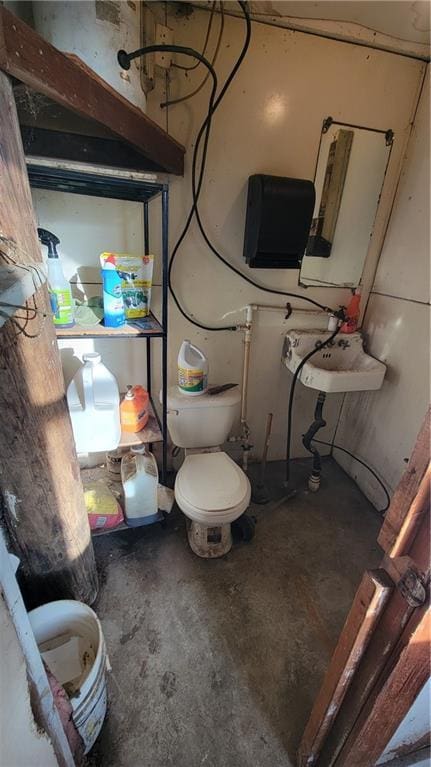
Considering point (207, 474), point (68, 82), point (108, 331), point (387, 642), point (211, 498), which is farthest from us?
point (207, 474)

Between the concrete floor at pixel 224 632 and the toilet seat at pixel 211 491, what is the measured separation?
348mm

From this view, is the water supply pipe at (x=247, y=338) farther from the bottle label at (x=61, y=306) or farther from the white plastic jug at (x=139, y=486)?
the bottle label at (x=61, y=306)

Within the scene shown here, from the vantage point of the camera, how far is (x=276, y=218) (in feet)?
4.53

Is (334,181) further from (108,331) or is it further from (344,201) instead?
(108,331)

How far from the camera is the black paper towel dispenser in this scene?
1.36 metres

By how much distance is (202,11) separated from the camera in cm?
118

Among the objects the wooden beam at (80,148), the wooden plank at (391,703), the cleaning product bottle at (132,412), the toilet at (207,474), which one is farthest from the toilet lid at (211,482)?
the wooden beam at (80,148)

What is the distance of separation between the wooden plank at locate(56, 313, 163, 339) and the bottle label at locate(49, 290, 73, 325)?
0.12ft

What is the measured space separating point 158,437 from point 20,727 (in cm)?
98

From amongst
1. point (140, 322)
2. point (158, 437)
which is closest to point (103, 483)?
point (158, 437)

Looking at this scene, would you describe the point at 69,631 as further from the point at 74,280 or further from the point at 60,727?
the point at 74,280

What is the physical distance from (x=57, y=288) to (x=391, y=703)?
1432 millimetres

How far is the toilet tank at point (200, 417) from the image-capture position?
1.52m

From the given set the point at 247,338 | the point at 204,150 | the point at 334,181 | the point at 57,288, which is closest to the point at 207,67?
the point at 204,150
